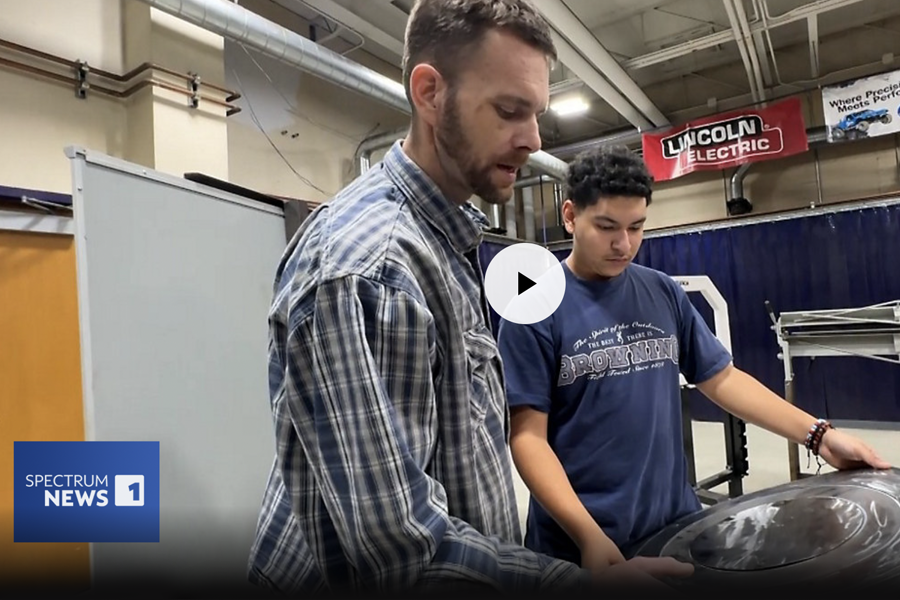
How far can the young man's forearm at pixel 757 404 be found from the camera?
104 centimetres

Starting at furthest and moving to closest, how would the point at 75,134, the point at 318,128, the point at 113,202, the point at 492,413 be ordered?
1. the point at 318,128
2. the point at 75,134
3. the point at 113,202
4. the point at 492,413

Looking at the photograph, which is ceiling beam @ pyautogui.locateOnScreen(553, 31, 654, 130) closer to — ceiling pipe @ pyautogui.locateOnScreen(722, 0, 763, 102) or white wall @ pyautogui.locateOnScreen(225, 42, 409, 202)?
ceiling pipe @ pyautogui.locateOnScreen(722, 0, 763, 102)

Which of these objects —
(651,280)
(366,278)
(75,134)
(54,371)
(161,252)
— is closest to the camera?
(366,278)

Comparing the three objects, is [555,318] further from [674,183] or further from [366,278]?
[674,183]

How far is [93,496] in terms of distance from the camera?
5.75 ft

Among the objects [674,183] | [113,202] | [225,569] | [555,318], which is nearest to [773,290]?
[674,183]

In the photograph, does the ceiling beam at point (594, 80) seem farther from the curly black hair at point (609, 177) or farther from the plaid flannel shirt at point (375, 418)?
the plaid flannel shirt at point (375, 418)

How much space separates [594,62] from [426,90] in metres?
4.37

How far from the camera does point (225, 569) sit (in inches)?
10.6

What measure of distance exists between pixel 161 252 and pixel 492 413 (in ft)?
4.80

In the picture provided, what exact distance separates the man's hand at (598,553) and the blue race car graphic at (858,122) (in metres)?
5.39

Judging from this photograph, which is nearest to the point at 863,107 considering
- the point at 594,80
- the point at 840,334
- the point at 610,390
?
the point at 594,80

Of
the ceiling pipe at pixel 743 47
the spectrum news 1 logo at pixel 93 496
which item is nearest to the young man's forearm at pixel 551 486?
the spectrum news 1 logo at pixel 93 496

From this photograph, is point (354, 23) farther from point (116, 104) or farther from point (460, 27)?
point (460, 27)
